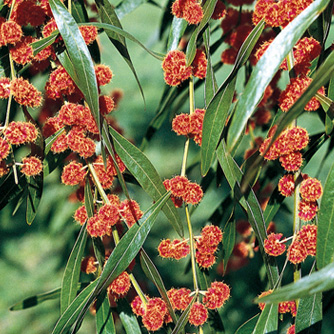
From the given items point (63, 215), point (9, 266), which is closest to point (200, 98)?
point (63, 215)

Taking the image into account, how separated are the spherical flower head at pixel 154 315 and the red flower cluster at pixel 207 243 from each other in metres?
0.12

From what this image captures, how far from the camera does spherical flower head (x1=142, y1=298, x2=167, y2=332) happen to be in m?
0.96

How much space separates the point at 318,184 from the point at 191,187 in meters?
0.23

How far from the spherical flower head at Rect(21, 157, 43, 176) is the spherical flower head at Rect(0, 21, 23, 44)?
219 mm

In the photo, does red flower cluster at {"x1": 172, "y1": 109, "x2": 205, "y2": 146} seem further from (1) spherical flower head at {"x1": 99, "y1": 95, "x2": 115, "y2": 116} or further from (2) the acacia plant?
(1) spherical flower head at {"x1": 99, "y1": 95, "x2": 115, "y2": 116}

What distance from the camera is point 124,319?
1077 mm

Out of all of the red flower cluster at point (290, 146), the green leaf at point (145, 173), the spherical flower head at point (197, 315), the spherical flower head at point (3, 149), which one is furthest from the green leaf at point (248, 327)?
the spherical flower head at point (3, 149)

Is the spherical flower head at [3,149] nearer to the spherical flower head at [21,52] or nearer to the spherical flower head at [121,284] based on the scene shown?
the spherical flower head at [21,52]

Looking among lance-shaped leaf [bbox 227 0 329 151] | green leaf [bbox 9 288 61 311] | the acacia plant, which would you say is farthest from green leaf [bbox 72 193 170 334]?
green leaf [bbox 9 288 61 311]

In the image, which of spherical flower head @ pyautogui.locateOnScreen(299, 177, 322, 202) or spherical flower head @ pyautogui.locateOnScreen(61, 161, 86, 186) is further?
spherical flower head @ pyautogui.locateOnScreen(61, 161, 86, 186)

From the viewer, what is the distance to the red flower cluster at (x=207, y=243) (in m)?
Result: 1.01

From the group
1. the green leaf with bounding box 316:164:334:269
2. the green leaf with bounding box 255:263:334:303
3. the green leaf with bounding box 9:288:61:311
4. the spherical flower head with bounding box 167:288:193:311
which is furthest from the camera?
the green leaf with bounding box 9:288:61:311

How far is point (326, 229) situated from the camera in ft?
2.65

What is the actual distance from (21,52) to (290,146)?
52cm
